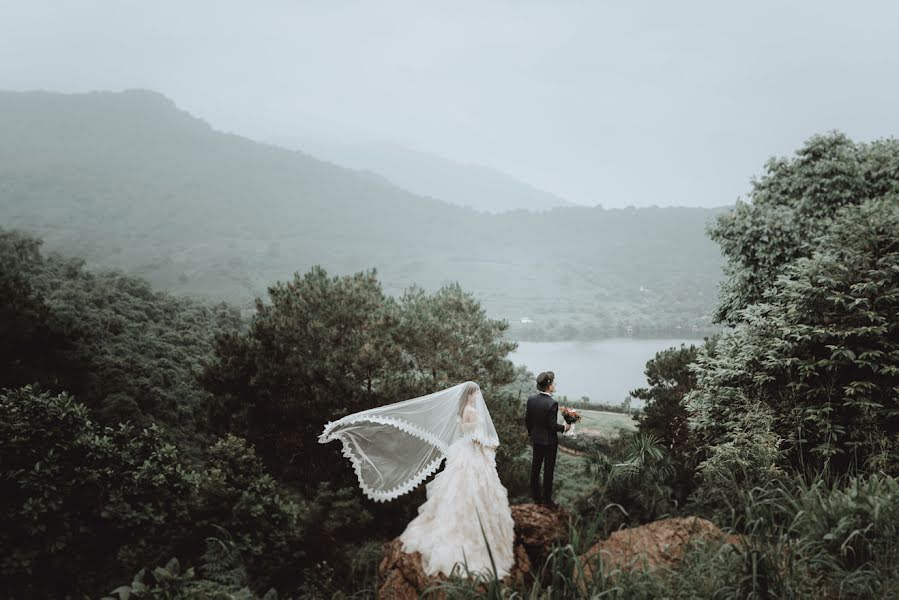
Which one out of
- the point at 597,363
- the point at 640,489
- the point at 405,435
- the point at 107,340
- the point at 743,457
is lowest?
the point at 597,363

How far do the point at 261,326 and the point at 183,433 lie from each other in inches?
291

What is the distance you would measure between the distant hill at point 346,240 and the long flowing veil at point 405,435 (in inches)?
3968

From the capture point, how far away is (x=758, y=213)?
13695 millimetres

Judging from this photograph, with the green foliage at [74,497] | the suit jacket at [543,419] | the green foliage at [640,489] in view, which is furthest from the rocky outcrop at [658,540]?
the green foliage at [74,497]

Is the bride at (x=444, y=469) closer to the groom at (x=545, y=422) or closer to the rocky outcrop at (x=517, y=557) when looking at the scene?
the rocky outcrop at (x=517, y=557)

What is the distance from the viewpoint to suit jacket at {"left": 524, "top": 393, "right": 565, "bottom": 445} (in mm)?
6816

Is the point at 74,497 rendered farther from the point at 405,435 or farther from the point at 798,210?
the point at 798,210

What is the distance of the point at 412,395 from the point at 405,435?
17.5ft

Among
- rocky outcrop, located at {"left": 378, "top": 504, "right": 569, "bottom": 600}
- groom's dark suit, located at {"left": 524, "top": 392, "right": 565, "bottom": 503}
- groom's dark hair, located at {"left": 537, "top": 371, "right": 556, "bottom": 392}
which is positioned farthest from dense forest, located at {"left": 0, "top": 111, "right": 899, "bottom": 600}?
groom's dark hair, located at {"left": 537, "top": 371, "right": 556, "bottom": 392}

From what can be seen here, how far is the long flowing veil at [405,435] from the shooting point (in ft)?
23.5

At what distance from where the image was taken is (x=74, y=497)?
688 cm

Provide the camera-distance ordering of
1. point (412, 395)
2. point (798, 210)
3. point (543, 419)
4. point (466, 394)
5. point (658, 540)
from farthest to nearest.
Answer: point (798, 210), point (412, 395), point (466, 394), point (543, 419), point (658, 540)

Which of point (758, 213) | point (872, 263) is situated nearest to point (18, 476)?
point (872, 263)

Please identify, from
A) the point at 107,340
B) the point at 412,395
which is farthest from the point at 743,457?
the point at 107,340
